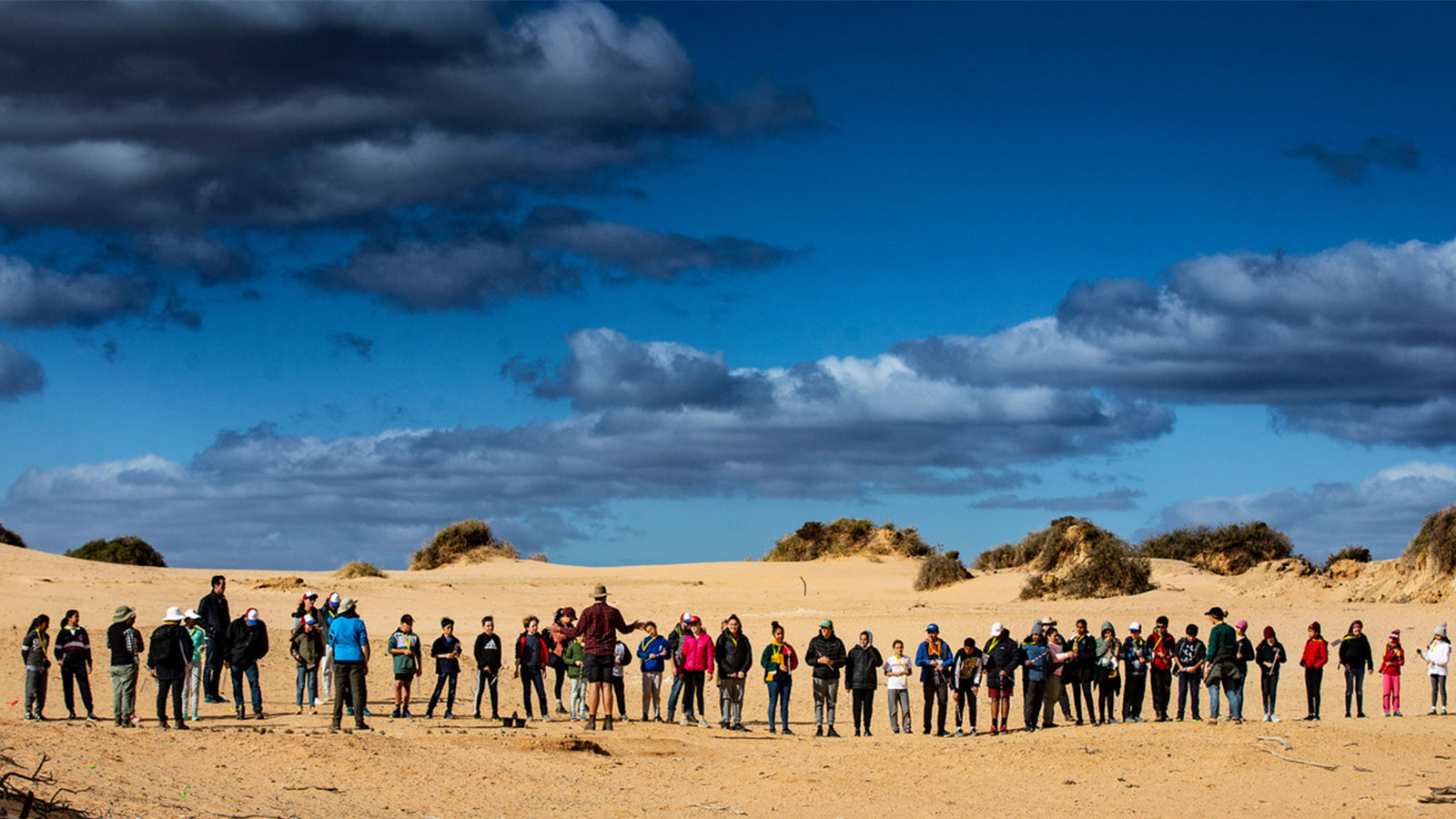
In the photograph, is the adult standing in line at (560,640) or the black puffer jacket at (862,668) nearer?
the black puffer jacket at (862,668)

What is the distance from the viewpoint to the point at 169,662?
55.2ft

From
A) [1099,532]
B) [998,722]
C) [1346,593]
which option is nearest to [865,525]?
[1099,532]

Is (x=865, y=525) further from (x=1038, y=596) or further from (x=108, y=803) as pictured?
(x=108, y=803)

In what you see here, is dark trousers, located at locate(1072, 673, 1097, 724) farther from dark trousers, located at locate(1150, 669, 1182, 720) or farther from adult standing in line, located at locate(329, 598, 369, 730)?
adult standing in line, located at locate(329, 598, 369, 730)

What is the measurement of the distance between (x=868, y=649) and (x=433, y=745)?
6.74 metres

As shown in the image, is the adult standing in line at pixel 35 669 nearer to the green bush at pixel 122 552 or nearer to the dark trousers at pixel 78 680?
the dark trousers at pixel 78 680

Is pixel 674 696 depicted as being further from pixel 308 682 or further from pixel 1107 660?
pixel 1107 660

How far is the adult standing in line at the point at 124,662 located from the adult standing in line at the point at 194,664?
2.59 ft

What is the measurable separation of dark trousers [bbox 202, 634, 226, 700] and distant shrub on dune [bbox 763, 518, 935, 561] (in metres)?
34.2

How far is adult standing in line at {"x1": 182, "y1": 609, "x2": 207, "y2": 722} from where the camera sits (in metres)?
18.2

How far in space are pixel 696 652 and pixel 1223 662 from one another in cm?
773

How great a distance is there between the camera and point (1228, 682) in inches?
773

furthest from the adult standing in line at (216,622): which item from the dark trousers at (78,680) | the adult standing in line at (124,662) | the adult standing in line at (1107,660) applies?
the adult standing in line at (1107,660)

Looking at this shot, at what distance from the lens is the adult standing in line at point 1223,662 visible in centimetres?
1944
